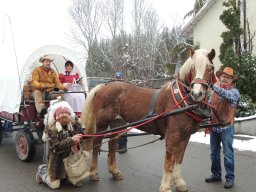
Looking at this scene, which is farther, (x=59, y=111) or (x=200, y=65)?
(x=59, y=111)

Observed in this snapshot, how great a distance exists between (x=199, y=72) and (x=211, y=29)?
1515 cm

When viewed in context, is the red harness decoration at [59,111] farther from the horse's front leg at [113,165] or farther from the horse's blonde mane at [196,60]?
the horse's blonde mane at [196,60]

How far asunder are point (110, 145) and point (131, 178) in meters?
0.66

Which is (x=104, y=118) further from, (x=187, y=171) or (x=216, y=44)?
(x=216, y=44)

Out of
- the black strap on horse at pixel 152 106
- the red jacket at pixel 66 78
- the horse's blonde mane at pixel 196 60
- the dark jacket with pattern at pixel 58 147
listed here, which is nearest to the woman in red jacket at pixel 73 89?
the red jacket at pixel 66 78

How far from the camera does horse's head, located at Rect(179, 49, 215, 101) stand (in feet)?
13.7

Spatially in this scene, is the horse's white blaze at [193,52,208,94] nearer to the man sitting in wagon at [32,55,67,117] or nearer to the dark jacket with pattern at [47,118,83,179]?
the dark jacket with pattern at [47,118,83,179]

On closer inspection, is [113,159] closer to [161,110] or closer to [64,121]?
[64,121]

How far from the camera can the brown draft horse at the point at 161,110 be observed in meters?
4.33

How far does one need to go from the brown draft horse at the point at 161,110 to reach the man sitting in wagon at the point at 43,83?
1.30 m

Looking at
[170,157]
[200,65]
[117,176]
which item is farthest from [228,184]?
[200,65]

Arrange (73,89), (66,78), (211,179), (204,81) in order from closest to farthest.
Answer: (204,81)
(211,179)
(73,89)
(66,78)

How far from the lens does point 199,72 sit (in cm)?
425

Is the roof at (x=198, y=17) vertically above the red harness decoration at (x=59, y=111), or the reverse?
the roof at (x=198, y=17)
